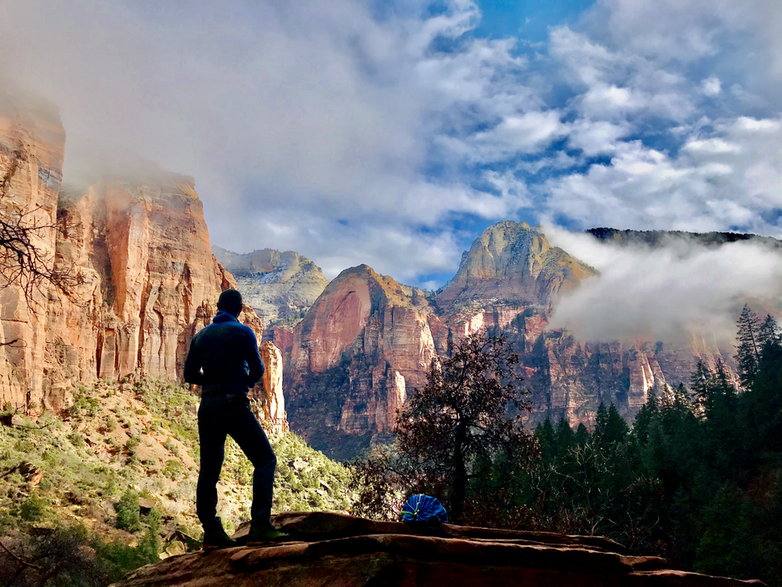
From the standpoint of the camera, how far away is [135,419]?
56.8 metres

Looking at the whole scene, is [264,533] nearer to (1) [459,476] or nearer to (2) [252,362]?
(2) [252,362]

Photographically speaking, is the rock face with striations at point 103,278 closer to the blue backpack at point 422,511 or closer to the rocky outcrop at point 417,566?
the blue backpack at point 422,511

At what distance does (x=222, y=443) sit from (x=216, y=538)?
3.32 ft

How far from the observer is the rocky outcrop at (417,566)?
4.57 m

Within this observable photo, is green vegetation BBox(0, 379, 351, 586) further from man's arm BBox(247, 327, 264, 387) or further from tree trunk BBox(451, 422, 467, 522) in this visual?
tree trunk BBox(451, 422, 467, 522)

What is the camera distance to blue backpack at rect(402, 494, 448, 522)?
6186 mm

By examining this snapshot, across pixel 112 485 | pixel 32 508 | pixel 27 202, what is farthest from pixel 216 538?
pixel 27 202

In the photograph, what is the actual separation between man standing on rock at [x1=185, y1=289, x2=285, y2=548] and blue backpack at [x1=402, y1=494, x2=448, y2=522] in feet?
5.25

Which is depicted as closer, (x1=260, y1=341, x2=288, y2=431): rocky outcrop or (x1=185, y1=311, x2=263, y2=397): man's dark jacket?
(x1=185, y1=311, x2=263, y2=397): man's dark jacket

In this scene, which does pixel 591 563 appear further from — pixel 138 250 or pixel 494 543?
pixel 138 250

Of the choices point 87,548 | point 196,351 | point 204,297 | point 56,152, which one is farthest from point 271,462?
point 204,297

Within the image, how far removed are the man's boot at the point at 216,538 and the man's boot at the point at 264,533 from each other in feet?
0.87

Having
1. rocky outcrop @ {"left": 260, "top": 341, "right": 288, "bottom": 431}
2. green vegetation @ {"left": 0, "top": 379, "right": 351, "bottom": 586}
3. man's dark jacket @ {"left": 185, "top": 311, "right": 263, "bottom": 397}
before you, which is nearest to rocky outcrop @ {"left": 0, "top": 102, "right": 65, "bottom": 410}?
green vegetation @ {"left": 0, "top": 379, "right": 351, "bottom": 586}

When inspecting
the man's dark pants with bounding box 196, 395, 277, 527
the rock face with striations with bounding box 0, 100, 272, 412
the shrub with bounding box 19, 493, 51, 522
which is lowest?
the shrub with bounding box 19, 493, 51, 522
